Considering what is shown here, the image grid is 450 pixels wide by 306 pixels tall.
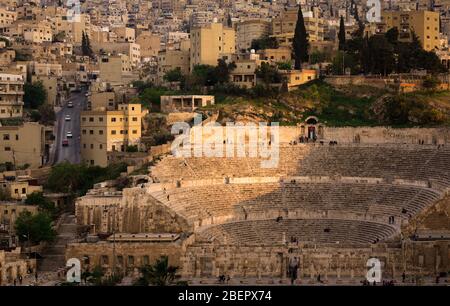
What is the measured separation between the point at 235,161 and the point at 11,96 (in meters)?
19.5

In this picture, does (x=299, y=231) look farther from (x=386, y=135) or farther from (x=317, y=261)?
(x=386, y=135)

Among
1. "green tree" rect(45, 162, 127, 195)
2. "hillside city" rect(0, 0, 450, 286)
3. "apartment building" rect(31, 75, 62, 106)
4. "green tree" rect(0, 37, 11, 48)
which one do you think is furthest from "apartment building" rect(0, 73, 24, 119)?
"green tree" rect(0, 37, 11, 48)

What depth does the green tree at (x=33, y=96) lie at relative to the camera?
236 feet

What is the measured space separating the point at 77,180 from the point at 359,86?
2295cm

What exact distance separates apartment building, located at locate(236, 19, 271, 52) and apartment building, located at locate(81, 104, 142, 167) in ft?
90.0

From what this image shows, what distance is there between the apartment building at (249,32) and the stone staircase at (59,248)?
39.4 metres

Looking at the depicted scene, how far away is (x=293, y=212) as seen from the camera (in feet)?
177

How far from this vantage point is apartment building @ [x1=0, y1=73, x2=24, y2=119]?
227 feet

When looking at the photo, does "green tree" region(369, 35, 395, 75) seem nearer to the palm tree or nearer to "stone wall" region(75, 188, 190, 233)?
"stone wall" region(75, 188, 190, 233)

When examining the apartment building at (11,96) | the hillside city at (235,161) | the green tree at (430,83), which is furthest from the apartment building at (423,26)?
the apartment building at (11,96)

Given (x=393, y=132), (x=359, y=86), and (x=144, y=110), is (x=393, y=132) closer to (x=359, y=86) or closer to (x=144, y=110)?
(x=359, y=86)

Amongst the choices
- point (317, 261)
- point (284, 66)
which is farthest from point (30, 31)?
point (317, 261)

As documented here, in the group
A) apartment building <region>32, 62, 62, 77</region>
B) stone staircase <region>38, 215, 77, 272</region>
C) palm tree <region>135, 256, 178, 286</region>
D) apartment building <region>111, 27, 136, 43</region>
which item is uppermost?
apartment building <region>111, 27, 136, 43</region>

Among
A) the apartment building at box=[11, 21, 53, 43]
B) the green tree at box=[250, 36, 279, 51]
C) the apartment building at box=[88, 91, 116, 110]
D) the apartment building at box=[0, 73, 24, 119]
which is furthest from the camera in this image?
the apartment building at box=[11, 21, 53, 43]
